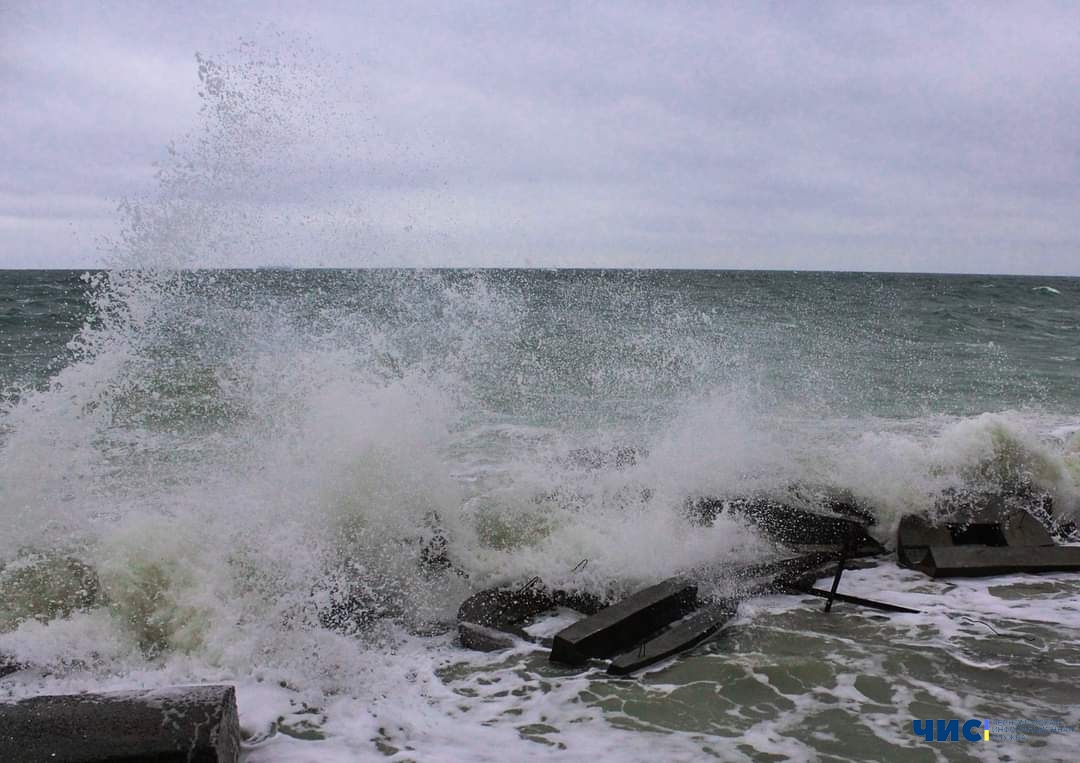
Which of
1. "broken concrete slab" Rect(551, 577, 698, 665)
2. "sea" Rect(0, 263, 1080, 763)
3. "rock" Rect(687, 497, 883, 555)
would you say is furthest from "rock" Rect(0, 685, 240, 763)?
"rock" Rect(687, 497, 883, 555)

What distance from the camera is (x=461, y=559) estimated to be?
5.59 metres

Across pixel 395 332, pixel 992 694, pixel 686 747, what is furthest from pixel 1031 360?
pixel 686 747

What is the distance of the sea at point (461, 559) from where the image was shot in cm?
354

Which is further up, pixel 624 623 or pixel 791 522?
pixel 791 522

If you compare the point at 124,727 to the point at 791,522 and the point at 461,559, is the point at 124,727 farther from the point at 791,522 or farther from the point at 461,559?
the point at 791,522

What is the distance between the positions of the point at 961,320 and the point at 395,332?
85.8 feet

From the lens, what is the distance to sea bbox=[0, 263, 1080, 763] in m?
3.54

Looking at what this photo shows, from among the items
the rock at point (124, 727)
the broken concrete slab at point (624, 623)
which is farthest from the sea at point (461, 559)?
the rock at point (124, 727)

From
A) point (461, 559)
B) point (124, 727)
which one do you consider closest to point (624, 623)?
point (461, 559)

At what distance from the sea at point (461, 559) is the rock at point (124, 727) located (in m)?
0.43

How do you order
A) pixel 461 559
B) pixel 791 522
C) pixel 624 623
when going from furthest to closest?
pixel 791 522, pixel 461 559, pixel 624 623

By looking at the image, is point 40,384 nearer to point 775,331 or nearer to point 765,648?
point 765,648

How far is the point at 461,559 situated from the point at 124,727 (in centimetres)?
294

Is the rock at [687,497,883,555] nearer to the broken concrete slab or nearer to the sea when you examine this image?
the sea
